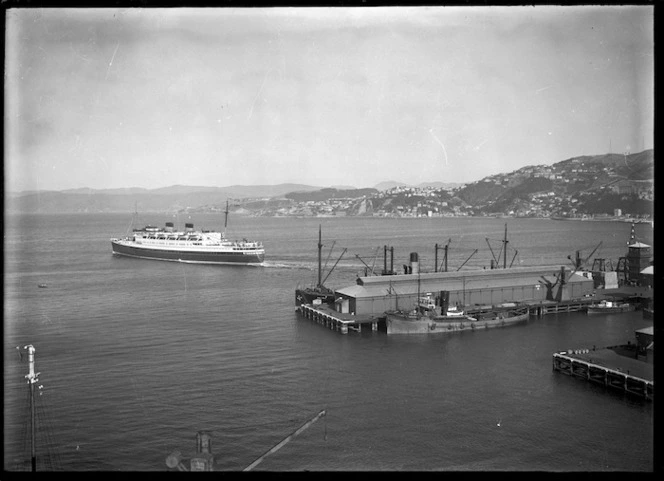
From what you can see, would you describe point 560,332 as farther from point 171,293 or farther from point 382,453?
point 171,293

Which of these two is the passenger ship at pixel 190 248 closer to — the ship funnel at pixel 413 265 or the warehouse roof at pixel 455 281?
the ship funnel at pixel 413 265

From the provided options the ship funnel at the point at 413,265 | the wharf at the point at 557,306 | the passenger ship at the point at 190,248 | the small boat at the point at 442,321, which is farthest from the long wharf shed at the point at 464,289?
the passenger ship at the point at 190,248

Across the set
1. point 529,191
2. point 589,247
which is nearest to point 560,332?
point 589,247

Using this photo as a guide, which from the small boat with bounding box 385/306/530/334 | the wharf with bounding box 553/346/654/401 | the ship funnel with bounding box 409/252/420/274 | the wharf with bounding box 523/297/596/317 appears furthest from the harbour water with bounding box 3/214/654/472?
the ship funnel with bounding box 409/252/420/274

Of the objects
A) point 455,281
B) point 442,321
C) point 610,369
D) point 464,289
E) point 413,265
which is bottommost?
point 610,369

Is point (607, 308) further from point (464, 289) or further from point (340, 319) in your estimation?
point (340, 319)

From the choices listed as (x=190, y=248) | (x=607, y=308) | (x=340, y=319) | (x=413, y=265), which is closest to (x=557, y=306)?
(x=607, y=308)

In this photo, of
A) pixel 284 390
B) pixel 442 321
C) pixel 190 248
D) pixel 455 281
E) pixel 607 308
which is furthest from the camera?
pixel 190 248

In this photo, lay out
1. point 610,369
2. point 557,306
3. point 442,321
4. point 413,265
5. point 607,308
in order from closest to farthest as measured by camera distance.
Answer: point 610,369, point 442,321, point 607,308, point 557,306, point 413,265
